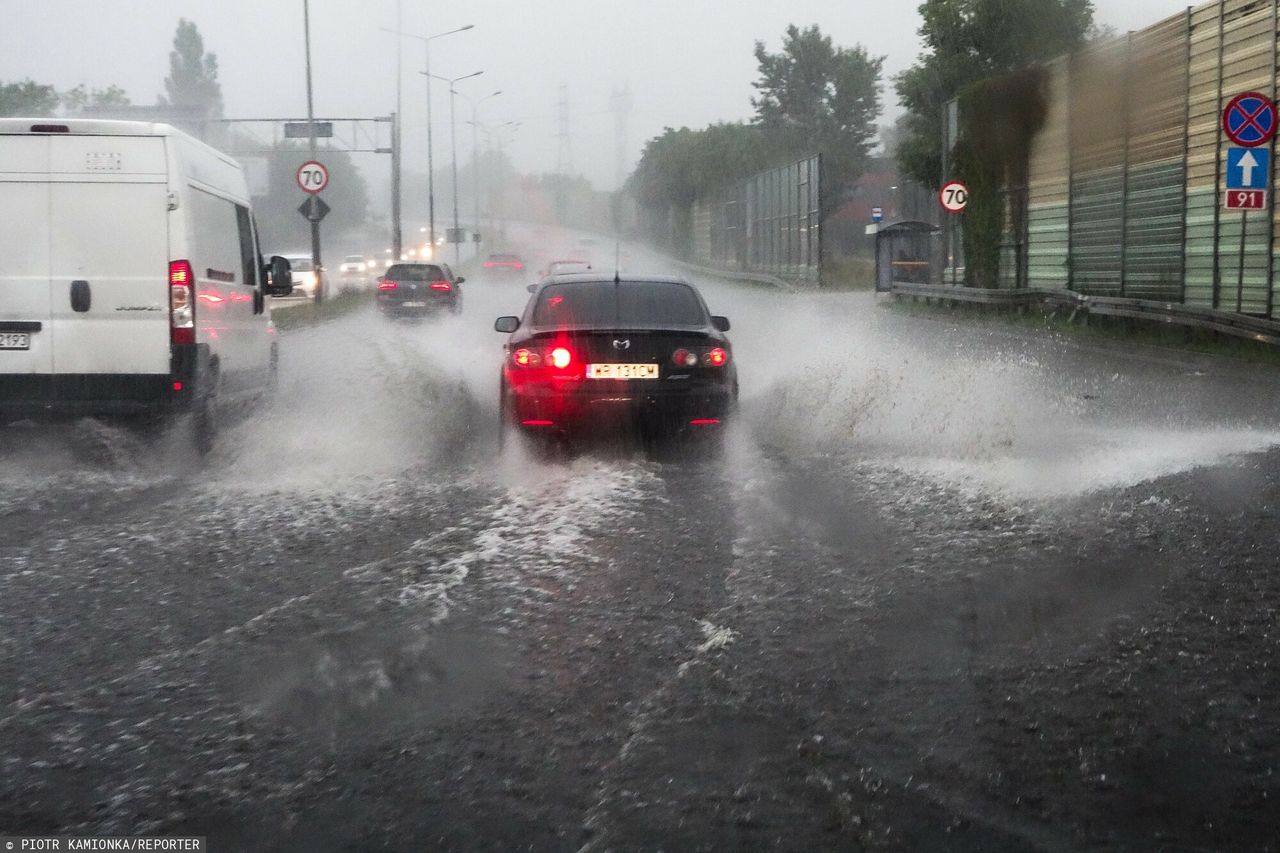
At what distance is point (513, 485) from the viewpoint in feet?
32.7

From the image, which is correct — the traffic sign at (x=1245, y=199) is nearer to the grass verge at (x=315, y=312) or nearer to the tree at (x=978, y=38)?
the grass verge at (x=315, y=312)

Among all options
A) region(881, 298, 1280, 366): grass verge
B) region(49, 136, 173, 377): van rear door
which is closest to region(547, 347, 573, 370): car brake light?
region(49, 136, 173, 377): van rear door

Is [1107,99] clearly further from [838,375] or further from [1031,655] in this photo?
[1031,655]

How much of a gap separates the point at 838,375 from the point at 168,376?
9.19m

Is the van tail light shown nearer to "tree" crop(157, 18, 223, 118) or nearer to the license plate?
the license plate

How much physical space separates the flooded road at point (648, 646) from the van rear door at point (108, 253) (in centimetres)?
86

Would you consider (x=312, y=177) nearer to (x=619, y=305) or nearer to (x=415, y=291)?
(x=415, y=291)

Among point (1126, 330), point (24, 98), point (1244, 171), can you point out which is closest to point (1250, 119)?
point (1244, 171)

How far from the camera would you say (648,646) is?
564 centimetres

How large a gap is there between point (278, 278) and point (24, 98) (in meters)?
77.6

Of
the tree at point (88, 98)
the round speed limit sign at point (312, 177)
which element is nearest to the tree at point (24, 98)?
the tree at point (88, 98)

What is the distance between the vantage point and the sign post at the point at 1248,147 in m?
18.5

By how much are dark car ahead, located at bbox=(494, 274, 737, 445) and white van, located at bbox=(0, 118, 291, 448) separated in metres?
2.40

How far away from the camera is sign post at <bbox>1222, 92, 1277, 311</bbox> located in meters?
18.5
